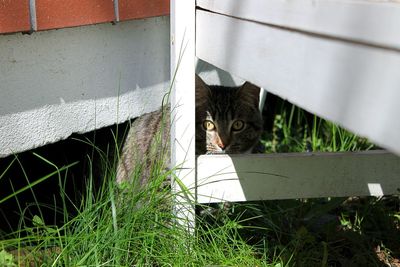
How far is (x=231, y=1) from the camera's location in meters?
1.86

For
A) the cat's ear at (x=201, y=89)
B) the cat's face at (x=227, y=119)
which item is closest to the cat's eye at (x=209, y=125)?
the cat's face at (x=227, y=119)

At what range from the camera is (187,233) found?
2195 mm

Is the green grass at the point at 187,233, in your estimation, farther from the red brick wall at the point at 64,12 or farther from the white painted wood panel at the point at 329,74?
the white painted wood panel at the point at 329,74

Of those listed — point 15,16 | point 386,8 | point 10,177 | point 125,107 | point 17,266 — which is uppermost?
point 386,8

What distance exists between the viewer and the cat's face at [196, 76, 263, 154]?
3055 millimetres

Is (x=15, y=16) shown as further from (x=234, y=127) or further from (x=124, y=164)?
(x=234, y=127)

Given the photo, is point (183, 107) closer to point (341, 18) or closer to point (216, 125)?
point (216, 125)

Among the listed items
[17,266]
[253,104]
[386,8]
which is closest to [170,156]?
[17,266]

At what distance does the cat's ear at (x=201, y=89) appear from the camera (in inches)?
119

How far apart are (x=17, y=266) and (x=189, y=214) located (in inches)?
24.0

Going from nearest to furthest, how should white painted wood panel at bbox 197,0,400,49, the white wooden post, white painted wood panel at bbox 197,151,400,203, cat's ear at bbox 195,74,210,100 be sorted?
white painted wood panel at bbox 197,0,400,49 → the white wooden post → white painted wood panel at bbox 197,151,400,203 → cat's ear at bbox 195,74,210,100

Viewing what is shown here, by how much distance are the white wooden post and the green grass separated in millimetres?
64

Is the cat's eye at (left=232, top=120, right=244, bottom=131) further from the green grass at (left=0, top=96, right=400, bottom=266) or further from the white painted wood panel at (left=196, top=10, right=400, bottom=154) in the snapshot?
the white painted wood panel at (left=196, top=10, right=400, bottom=154)

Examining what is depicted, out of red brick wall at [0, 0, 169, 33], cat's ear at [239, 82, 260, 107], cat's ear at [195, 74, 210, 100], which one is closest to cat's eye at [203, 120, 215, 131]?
cat's ear at [195, 74, 210, 100]
